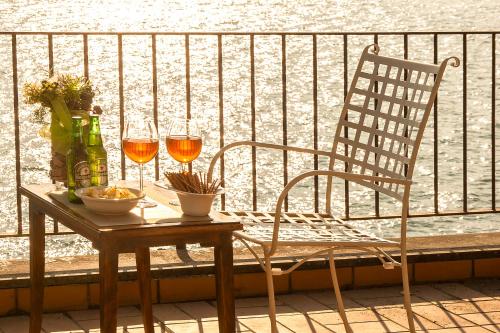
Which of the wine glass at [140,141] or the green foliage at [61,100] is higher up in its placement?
the green foliage at [61,100]

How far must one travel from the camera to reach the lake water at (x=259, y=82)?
36.4 ft

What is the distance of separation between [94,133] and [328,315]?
1.39 m

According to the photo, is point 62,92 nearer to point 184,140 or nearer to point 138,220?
point 184,140

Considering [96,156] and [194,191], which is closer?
[194,191]

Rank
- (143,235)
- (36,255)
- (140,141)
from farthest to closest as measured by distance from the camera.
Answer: (36,255), (140,141), (143,235)

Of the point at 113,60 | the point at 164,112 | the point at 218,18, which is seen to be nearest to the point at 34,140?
the point at 164,112

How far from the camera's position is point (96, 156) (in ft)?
10.7

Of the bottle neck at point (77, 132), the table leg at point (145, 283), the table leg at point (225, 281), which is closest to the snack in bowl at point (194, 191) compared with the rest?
the table leg at point (225, 281)

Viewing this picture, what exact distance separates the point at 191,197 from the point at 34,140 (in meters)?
11.3

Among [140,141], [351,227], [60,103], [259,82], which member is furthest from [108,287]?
[259,82]

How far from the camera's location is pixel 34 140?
14.1 metres

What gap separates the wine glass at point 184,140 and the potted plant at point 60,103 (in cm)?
23

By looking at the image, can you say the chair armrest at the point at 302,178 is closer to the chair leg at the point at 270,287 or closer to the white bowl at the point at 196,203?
the chair leg at the point at 270,287

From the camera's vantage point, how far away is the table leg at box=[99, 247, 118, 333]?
2850 mm
